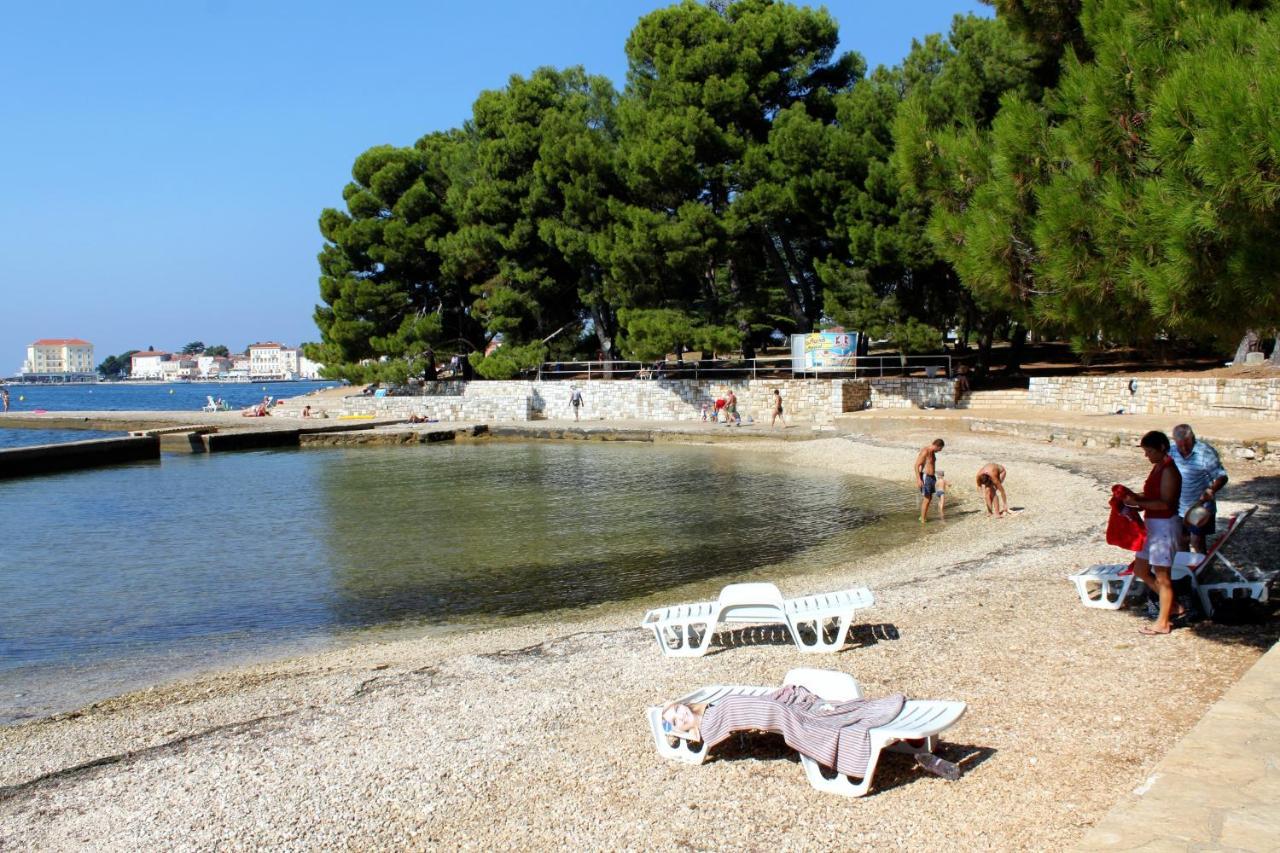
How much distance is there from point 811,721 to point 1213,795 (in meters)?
1.80

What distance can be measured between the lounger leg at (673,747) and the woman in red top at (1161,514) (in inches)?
141

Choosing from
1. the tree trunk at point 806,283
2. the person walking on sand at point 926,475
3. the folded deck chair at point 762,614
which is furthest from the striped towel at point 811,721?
the tree trunk at point 806,283

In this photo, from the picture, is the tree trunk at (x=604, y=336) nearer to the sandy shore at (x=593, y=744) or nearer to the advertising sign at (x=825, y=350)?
the advertising sign at (x=825, y=350)

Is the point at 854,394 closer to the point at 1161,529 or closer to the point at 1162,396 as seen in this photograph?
the point at 1162,396

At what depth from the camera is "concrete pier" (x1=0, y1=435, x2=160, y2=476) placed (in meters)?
27.1

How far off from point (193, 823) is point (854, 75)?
3525 cm

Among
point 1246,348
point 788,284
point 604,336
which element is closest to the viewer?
point 1246,348

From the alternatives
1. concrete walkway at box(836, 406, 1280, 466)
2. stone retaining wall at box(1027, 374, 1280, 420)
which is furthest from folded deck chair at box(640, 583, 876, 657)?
stone retaining wall at box(1027, 374, 1280, 420)

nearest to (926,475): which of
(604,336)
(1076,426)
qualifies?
(1076,426)

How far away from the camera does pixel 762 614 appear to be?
752 centimetres

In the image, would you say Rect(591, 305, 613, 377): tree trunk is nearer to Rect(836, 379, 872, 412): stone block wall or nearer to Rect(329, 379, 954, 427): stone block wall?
Rect(329, 379, 954, 427): stone block wall

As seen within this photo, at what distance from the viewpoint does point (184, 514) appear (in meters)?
19.0

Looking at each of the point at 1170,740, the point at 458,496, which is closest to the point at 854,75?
the point at 458,496

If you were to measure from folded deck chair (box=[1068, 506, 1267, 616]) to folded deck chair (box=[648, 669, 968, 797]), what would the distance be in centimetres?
321
